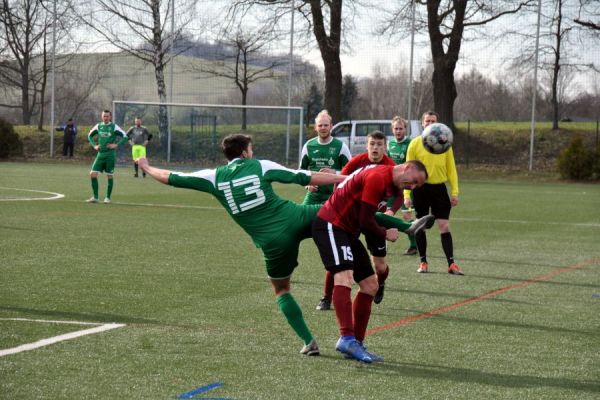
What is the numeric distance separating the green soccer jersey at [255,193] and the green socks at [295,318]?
0.46 m

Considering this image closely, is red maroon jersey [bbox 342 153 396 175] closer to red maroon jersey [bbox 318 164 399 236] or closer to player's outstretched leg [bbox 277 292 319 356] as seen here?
red maroon jersey [bbox 318 164 399 236]

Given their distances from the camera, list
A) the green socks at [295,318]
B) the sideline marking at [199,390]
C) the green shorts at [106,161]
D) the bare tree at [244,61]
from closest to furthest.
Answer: the sideline marking at [199,390] < the green socks at [295,318] < the green shorts at [106,161] < the bare tree at [244,61]

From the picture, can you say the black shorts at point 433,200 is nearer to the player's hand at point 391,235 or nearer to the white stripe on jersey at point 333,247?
the player's hand at point 391,235

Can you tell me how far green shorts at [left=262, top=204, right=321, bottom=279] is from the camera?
705cm

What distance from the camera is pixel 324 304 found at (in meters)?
9.23

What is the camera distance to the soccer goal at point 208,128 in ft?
117

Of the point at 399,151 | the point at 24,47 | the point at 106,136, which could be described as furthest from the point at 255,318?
the point at 24,47

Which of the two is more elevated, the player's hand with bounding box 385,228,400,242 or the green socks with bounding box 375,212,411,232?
the green socks with bounding box 375,212,411,232

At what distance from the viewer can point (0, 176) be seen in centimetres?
3034

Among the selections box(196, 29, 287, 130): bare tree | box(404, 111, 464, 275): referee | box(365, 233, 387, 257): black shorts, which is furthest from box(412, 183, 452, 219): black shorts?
box(196, 29, 287, 130): bare tree

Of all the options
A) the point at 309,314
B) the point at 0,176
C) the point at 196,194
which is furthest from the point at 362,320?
the point at 0,176

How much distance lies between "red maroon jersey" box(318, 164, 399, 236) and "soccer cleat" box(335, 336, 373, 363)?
82 cm

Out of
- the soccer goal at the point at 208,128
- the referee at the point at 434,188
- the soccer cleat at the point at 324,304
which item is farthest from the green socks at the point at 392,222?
the soccer goal at the point at 208,128

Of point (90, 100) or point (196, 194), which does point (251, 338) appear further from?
point (90, 100)
